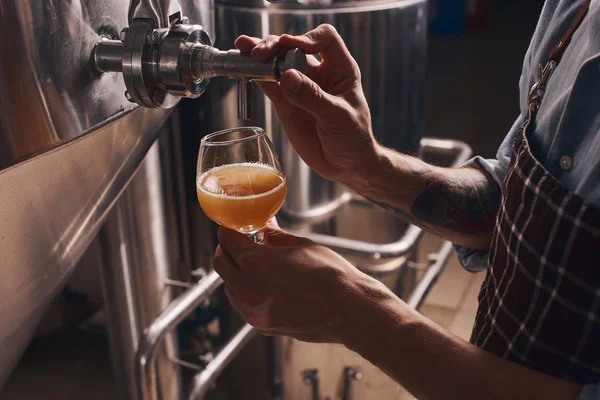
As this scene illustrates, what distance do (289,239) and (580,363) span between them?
1.24 ft

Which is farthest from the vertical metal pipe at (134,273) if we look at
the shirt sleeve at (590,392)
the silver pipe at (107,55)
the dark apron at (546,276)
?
the shirt sleeve at (590,392)

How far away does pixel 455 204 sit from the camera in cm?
105

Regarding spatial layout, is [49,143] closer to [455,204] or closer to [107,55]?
[107,55]

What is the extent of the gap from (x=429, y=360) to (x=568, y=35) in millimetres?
452

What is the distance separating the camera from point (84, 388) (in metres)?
1.84

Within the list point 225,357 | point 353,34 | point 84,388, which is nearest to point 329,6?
point 353,34

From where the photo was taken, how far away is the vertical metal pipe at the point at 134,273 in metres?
1.22

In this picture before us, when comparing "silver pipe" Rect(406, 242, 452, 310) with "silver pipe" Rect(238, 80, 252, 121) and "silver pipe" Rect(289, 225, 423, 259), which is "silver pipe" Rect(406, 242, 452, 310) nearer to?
"silver pipe" Rect(289, 225, 423, 259)

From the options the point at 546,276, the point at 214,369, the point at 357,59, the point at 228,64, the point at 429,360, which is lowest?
the point at 214,369

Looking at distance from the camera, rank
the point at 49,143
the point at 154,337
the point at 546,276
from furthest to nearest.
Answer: the point at 154,337 → the point at 546,276 → the point at 49,143

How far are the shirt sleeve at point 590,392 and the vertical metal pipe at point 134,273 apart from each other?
0.82m

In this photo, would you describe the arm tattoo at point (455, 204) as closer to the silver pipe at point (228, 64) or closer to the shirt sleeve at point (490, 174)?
the shirt sleeve at point (490, 174)

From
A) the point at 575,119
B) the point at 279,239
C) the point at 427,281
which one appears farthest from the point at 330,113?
the point at 427,281

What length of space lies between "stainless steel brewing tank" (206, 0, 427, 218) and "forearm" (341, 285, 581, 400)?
63cm
